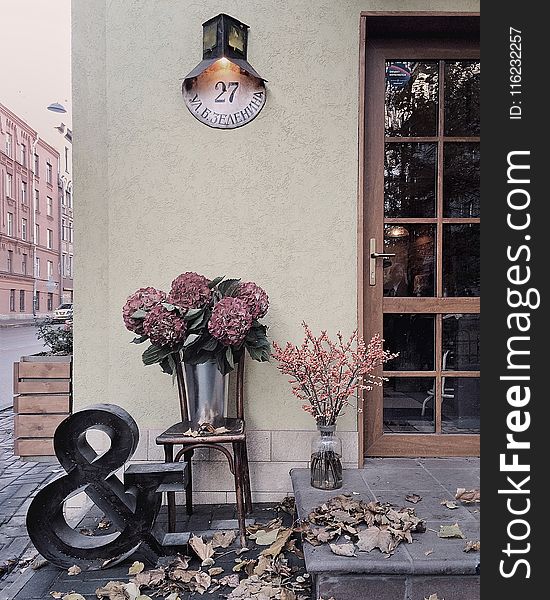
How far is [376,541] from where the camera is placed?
5.67 feet

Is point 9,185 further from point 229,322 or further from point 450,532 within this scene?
point 450,532

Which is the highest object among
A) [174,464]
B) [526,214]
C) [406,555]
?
[526,214]

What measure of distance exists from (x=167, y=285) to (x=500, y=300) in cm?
184

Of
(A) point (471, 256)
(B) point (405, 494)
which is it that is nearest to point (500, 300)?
(B) point (405, 494)

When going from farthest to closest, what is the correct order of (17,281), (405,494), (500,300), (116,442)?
1. (17,281)
2. (405,494)
3. (116,442)
4. (500,300)

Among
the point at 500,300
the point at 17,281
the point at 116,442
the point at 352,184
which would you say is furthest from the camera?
the point at 17,281

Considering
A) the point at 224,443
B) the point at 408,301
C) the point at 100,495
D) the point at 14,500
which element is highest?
the point at 408,301

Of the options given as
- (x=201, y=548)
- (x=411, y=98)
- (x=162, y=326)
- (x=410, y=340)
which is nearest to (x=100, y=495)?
(x=201, y=548)

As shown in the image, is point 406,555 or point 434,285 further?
point 434,285

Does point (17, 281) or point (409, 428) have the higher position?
point (17, 281)

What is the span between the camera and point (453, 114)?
2711mm

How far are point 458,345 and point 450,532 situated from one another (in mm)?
1095

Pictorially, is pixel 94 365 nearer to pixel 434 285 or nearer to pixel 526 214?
pixel 434 285

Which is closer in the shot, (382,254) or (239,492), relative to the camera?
(239,492)
